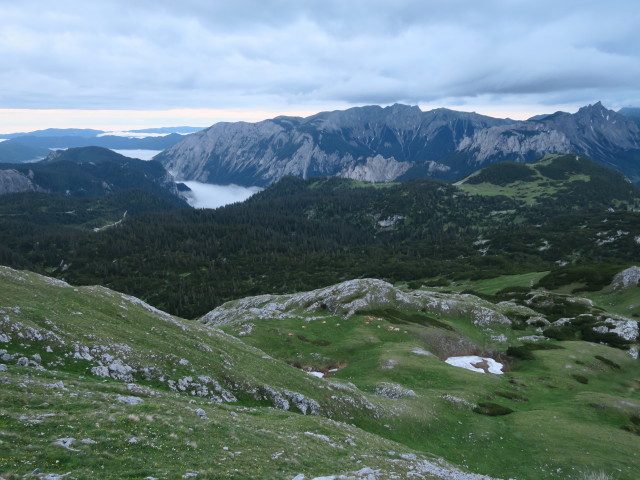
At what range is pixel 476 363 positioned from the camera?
66.8 meters

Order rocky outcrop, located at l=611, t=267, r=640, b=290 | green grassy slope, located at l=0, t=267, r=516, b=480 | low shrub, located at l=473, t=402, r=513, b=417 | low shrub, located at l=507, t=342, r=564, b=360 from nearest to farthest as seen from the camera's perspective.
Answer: green grassy slope, located at l=0, t=267, r=516, b=480, low shrub, located at l=473, t=402, r=513, b=417, low shrub, located at l=507, t=342, r=564, b=360, rocky outcrop, located at l=611, t=267, r=640, b=290

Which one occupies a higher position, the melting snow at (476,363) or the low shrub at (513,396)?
the low shrub at (513,396)

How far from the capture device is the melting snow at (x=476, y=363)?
65.2 meters

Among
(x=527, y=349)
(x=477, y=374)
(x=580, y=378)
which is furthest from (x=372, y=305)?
(x=580, y=378)

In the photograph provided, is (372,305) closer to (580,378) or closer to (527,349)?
(527,349)

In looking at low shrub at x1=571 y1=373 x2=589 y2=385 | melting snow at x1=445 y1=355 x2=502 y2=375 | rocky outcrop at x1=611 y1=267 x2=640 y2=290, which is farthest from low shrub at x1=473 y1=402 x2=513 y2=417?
rocky outcrop at x1=611 y1=267 x2=640 y2=290

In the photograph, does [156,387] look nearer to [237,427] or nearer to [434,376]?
[237,427]

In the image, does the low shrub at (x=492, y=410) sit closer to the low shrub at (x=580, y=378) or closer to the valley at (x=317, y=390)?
the valley at (x=317, y=390)

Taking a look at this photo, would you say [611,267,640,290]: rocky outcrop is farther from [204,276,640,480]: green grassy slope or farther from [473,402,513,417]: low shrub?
[473,402,513,417]: low shrub

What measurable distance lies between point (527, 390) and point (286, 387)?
37.0 metres

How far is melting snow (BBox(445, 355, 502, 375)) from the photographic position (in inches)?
2566

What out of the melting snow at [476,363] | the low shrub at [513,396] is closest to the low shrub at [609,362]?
the melting snow at [476,363]

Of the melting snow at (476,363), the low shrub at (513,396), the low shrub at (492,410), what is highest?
the low shrub at (492,410)

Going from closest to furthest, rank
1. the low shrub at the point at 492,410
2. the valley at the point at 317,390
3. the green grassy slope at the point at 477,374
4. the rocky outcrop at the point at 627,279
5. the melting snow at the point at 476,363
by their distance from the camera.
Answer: the valley at the point at 317,390 < the green grassy slope at the point at 477,374 < the low shrub at the point at 492,410 < the melting snow at the point at 476,363 < the rocky outcrop at the point at 627,279
